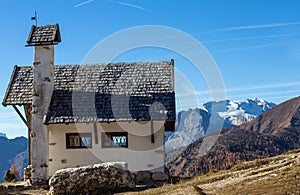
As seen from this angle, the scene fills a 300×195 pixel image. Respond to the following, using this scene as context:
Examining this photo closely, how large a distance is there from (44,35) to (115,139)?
7111 millimetres

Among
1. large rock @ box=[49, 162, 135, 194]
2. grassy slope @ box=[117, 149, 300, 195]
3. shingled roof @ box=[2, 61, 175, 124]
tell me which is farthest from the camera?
shingled roof @ box=[2, 61, 175, 124]

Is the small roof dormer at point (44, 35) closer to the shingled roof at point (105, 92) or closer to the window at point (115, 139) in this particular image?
the shingled roof at point (105, 92)

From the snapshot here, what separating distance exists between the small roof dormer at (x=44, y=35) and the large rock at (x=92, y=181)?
8.50 m

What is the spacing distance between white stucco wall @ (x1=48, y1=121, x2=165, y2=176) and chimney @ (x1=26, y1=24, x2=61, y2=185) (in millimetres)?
539

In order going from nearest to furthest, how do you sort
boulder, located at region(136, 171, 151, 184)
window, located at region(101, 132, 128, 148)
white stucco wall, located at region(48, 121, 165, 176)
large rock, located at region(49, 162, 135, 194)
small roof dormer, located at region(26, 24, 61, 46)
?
large rock, located at region(49, 162, 135, 194) < boulder, located at region(136, 171, 151, 184) < white stucco wall, located at region(48, 121, 165, 176) < window, located at region(101, 132, 128, 148) < small roof dormer, located at region(26, 24, 61, 46)

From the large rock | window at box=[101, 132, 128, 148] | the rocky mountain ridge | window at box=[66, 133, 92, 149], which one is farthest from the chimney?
the rocky mountain ridge

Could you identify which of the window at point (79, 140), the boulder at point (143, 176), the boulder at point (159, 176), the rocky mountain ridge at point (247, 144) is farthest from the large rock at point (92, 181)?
the rocky mountain ridge at point (247, 144)

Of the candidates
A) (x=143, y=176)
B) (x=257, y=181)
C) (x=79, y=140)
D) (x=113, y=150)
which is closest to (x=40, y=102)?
(x=79, y=140)

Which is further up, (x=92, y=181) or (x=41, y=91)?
(x=41, y=91)

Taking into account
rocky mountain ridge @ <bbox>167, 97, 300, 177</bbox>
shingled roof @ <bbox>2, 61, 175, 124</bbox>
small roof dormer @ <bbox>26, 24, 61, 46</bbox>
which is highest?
small roof dormer @ <bbox>26, 24, 61, 46</bbox>

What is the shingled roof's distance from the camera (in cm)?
2225

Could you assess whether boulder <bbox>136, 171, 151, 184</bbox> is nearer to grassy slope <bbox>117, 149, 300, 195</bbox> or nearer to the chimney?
the chimney

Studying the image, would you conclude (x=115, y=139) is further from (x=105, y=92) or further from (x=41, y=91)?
(x=41, y=91)

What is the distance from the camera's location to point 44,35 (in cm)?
2339
